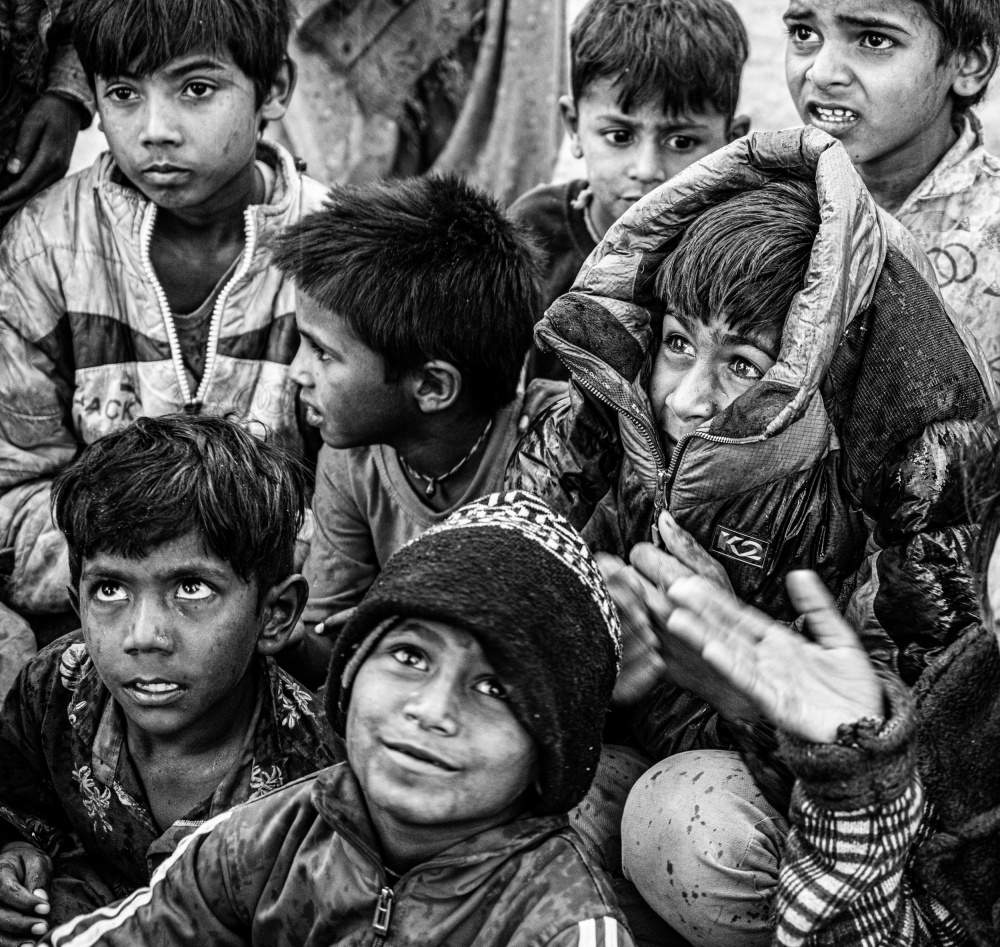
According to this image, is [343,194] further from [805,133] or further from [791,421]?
[791,421]

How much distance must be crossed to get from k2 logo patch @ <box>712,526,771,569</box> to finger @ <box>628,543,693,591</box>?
25 cm

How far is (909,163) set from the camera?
3.46 metres

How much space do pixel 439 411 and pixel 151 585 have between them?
927mm

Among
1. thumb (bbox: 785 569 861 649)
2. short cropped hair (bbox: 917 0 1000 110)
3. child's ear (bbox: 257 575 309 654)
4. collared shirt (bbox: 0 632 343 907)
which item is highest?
short cropped hair (bbox: 917 0 1000 110)

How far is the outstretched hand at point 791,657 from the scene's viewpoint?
1888 mm

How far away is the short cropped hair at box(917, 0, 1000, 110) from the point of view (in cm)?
326

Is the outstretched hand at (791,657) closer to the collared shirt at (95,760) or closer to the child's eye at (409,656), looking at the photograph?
the child's eye at (409,656)

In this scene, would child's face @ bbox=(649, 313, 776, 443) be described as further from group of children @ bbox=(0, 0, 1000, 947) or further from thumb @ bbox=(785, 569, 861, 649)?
thumb @ bbox=(785, 569, 861, 649)

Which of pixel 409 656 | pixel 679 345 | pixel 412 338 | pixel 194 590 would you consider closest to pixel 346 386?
pixel 412 338

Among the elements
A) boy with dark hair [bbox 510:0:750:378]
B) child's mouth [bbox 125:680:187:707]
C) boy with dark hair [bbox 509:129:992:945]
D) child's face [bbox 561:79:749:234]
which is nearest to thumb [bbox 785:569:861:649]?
boy with dark hair [bbox 509:129:992:945]

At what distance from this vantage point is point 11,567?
11.0ft

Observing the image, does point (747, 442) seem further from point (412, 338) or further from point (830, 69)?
point (830, 69)

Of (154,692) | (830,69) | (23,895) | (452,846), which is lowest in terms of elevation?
(23,895)

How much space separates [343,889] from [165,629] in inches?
27.2
